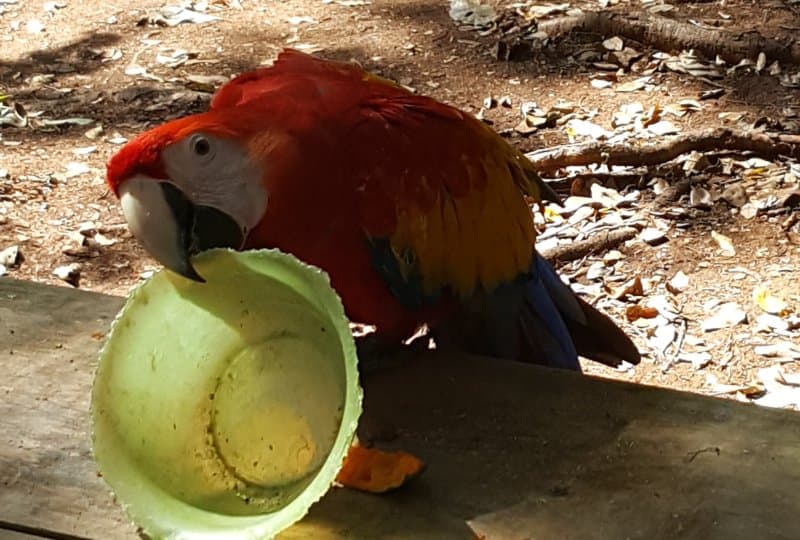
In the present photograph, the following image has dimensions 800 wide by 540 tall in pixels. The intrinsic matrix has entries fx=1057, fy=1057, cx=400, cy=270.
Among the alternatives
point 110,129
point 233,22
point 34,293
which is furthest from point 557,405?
point 233,22

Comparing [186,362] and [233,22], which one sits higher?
[186,362]

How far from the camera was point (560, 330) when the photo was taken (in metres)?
1.33

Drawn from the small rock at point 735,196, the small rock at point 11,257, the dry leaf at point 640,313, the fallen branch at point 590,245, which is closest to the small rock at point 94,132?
the small rock at point 11,257

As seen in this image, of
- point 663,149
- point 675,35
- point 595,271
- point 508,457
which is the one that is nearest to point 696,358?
point 595,271

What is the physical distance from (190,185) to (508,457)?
1.34 feet

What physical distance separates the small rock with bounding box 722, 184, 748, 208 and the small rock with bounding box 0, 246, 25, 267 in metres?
1.54

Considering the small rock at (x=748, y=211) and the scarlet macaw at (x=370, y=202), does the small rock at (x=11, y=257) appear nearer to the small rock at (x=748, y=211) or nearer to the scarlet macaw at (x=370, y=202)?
the scarlet macaw at (x=370, y=202)

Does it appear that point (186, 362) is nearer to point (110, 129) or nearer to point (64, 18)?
point (110, 129)

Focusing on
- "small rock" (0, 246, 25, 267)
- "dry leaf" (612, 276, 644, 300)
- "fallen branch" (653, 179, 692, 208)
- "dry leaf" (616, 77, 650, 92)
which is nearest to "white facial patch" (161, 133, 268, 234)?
"dry leaf" (612, 276, 644, 300)

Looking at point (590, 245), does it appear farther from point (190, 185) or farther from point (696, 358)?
point (190, 185)

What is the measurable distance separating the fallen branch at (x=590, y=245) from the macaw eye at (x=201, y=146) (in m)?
1.24

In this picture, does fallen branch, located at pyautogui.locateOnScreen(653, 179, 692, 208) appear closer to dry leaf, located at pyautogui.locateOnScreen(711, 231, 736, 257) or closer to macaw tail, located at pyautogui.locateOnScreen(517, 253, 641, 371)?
dry leaf, located at pyautogui.locateOnScreen(711, 231, 736, 257)

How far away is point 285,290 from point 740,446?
0.42 meters

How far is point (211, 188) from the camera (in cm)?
107
